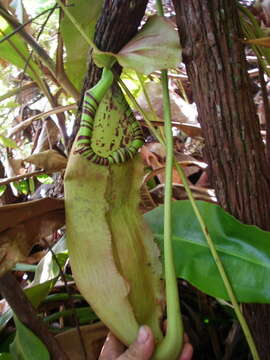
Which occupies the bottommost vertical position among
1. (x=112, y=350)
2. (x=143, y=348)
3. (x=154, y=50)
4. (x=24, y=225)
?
(x=112, y=350)

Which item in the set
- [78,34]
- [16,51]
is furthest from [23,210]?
[16,51]

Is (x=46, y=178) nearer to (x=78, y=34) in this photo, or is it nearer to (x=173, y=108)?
(x=173, y=108)

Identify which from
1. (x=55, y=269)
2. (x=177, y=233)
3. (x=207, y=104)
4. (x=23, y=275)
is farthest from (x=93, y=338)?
(x=207, y=104)

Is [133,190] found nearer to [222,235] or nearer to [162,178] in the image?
[222,235]

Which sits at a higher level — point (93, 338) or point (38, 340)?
point (38, 340)

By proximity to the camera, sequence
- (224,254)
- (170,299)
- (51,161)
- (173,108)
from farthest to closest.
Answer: (173,108), (51,161), (224,254), (170,299)

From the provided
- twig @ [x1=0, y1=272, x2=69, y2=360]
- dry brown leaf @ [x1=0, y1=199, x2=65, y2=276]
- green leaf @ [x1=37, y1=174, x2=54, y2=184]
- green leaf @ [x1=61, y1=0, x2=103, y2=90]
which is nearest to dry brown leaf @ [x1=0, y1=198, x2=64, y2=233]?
dry brown leaf @ [x1=0, y1=199, x2=65, y2=276]

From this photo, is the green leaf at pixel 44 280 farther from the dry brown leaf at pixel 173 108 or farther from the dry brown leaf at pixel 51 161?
the dry brown leaf at pixel 173 108
